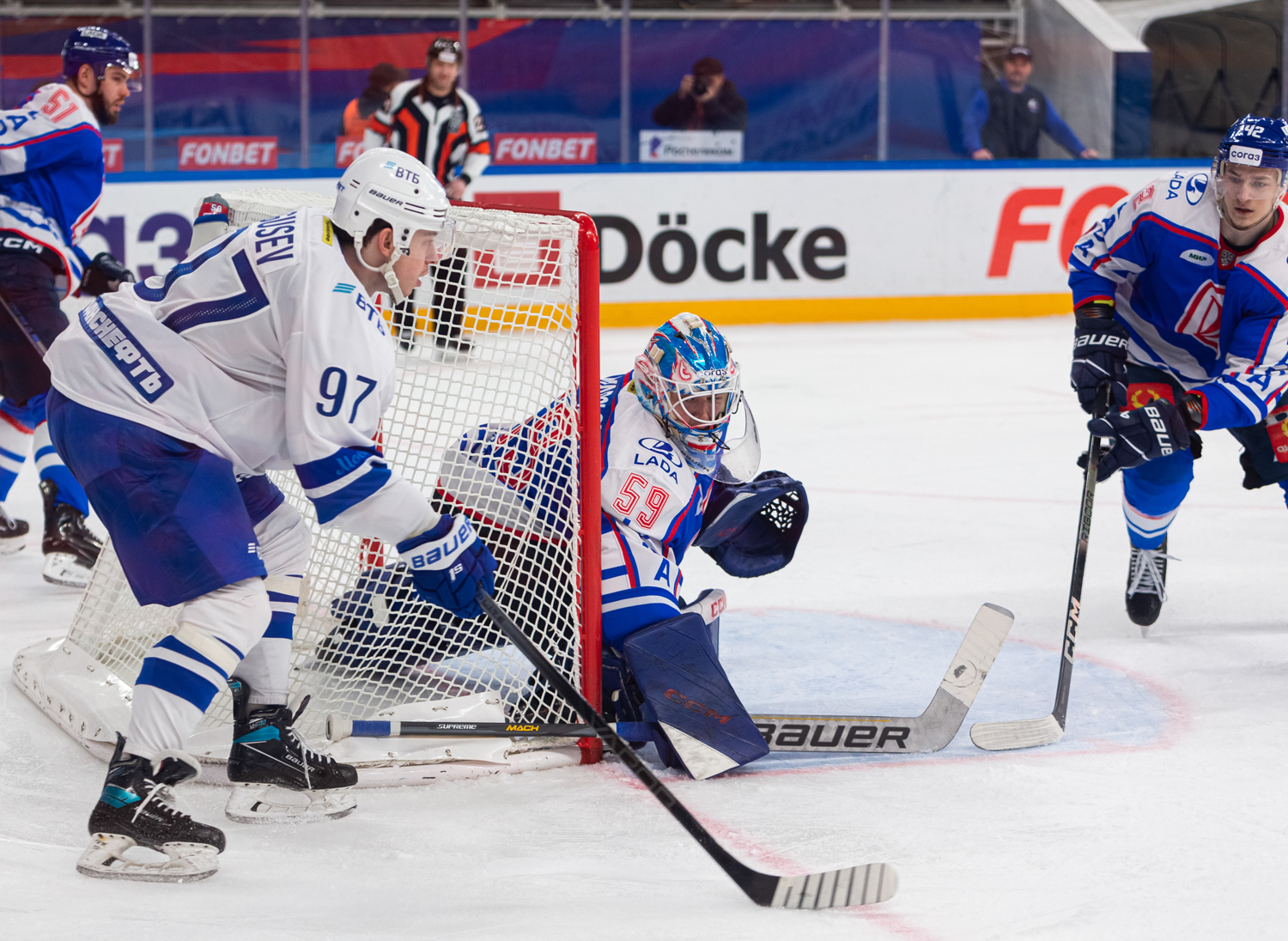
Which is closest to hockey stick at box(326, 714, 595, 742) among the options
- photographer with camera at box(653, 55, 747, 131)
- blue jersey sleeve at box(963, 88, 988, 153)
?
photographer with camera at box(653, 55, 747, 131)

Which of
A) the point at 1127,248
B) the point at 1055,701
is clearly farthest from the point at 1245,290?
the point at 1055,701

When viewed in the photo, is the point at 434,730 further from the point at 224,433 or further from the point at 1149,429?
the point at 1149,429

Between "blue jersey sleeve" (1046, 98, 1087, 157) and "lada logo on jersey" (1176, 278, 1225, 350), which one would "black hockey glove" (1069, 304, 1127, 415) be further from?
"blue jersey sleeve" (1046, 98, 1087, 157)

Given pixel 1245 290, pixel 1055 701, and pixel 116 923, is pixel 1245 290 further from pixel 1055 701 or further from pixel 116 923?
pixel 116 923

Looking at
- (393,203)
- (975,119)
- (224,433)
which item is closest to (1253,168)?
(393,203)

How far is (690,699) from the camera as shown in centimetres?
255

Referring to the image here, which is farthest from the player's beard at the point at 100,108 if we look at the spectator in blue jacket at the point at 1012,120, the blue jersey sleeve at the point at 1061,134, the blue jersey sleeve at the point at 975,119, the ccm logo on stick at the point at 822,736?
the blue jersey sleeve at the point at 1061,134

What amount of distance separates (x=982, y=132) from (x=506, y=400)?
25.1 ft

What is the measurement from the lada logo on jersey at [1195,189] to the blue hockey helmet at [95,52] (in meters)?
2.60

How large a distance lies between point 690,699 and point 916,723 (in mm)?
450

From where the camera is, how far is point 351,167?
2.27 m

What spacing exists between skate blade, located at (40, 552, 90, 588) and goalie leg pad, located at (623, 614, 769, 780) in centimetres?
185

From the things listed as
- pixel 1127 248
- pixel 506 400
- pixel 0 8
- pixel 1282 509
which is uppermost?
pixel 0 8

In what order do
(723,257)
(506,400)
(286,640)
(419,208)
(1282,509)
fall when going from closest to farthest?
(419,208), (286,640), (506,400), (1282,509), (723,257)
